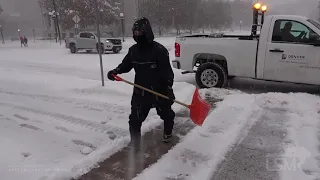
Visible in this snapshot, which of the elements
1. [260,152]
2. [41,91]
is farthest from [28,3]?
[260,152]

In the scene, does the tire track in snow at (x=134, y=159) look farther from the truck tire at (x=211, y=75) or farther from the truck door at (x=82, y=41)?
the truck door at (x=82, y=41)

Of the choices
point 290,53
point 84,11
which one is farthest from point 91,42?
point 84,11

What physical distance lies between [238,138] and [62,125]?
3.03m

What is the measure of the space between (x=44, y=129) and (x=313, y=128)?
4494 mm

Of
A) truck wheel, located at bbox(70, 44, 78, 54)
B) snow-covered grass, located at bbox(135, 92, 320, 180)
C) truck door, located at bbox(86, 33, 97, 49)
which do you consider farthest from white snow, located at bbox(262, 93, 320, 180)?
truck wheel, located at bbox(70, 44, 78, 54)

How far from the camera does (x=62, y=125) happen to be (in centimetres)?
524

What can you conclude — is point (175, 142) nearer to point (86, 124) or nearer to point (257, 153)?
point (257, 153)

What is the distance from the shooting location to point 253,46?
23.1ft

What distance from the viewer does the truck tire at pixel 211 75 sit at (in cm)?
752

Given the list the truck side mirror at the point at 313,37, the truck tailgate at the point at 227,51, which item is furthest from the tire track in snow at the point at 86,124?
the truck side mirror at the point at 313,37

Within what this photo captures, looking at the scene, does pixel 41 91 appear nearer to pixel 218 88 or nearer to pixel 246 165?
pixel 218 88

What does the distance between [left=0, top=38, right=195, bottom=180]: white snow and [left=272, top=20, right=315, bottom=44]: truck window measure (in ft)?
8.07

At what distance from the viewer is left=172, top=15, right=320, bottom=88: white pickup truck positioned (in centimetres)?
658

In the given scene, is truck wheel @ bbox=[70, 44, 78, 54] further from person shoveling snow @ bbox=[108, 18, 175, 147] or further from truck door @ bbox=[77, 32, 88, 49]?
person shoveling snow @ bbox=[108, 18, 175, 147]
